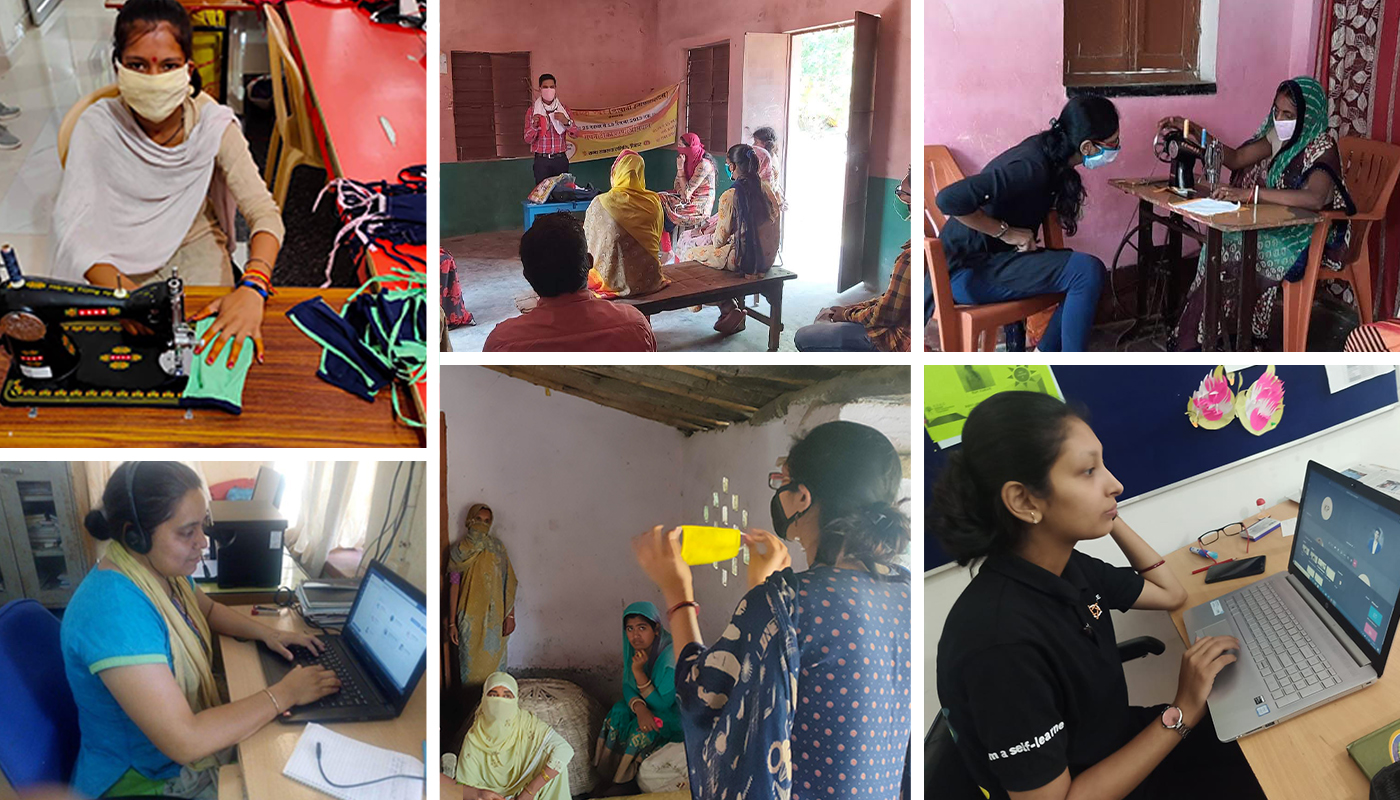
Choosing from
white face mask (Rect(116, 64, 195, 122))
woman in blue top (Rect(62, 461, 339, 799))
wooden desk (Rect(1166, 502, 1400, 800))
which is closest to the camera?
white face mask (Rect(116, 64, 195, 122))

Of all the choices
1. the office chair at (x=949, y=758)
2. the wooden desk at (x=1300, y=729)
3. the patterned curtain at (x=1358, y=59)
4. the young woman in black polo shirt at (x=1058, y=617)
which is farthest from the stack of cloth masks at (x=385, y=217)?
the patterned curtain at (x=1358, y=59)

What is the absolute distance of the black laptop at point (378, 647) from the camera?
2.04 m

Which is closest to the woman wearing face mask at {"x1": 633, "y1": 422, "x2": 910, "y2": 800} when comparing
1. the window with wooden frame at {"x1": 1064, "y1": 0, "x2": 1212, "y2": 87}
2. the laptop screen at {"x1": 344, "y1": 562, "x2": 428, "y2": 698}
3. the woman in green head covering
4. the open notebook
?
the woman in green head covering

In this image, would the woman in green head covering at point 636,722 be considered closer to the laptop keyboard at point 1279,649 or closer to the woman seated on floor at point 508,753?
the woman seated on floor at point 508,753

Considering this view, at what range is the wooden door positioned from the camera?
1964 millimetres

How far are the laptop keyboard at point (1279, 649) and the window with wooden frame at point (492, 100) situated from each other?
1626 mm

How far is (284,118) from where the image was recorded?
6.26ft

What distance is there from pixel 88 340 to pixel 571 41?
38.5 inches

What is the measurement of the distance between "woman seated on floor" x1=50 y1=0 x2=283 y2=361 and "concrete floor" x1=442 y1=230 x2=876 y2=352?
356mm

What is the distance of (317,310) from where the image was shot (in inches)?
76.6

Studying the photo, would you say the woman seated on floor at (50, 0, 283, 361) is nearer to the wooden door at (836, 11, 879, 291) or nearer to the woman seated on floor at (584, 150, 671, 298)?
the woman seated on floor at (584, 150, 671, 298)

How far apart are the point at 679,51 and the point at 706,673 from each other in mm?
1156

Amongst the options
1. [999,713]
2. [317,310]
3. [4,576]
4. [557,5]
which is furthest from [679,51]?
[4,576]

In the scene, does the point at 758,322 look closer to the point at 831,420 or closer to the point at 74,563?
the point at 831,420
